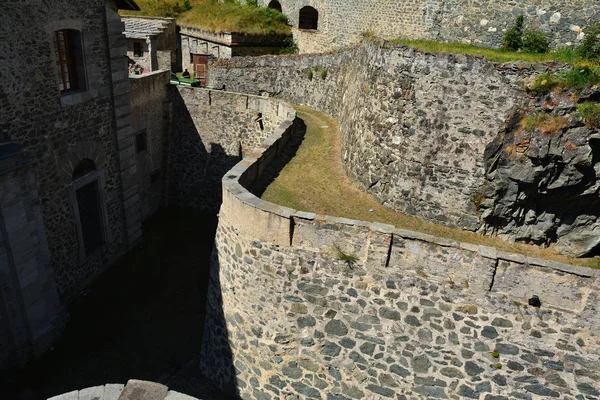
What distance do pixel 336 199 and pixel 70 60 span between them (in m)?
6.86

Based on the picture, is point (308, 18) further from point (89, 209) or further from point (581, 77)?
point (581, 77)

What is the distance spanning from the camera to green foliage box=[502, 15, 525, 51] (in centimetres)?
1091

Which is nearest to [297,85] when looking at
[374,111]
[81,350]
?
[374,111]

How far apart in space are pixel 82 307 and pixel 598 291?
10398 millimetres

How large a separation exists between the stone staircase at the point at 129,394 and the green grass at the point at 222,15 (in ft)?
67.5

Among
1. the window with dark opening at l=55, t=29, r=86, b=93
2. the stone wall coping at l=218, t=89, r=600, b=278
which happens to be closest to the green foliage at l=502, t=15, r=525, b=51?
the stone wall coping at l=218, t=89, r=600, b=278

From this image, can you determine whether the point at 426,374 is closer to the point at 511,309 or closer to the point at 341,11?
the point at 511,309

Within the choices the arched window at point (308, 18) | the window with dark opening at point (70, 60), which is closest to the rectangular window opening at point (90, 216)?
the window with dark opening at point (70, 60)

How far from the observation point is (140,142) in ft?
46.6

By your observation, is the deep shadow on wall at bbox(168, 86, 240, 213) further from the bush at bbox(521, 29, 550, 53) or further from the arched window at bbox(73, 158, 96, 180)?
the bush at bbox(521, 29, 550, 53)

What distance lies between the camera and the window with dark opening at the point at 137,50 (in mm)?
19141

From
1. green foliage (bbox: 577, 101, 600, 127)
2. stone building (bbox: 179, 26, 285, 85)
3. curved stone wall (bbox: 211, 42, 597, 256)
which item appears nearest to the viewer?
green foliage (bbox: 577, 101, 600, 127)

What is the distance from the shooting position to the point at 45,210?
9.81 m

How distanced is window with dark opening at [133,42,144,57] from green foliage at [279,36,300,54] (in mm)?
7674
